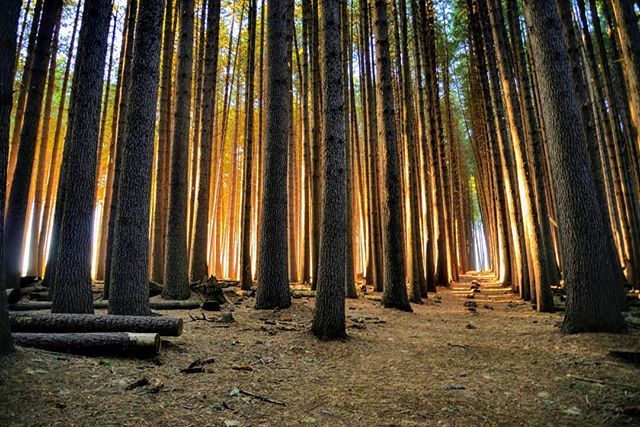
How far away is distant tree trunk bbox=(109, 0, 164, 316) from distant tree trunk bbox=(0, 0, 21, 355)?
1649 millimetres

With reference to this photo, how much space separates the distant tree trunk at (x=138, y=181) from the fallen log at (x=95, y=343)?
1029 mm

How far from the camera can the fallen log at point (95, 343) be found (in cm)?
340

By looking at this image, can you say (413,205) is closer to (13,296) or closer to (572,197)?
(572,197)

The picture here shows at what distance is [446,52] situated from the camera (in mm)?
17453

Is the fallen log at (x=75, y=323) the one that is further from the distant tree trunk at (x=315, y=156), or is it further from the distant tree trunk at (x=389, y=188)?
the distant tree trunk at (x=315, y=156)

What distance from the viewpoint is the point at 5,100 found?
2.89 meters

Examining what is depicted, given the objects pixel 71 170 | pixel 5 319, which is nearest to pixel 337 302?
pixel 5 319

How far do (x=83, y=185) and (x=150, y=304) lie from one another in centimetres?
262

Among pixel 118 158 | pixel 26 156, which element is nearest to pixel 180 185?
pixel 118 158

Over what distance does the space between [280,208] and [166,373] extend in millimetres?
3698

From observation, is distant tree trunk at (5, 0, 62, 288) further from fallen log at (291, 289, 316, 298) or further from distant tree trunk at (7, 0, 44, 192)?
fallen log at (291, 289, 316, 298)

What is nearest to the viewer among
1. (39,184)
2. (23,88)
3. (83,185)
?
(83,185)

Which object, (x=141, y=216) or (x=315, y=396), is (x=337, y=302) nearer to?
(x=315, y=396)

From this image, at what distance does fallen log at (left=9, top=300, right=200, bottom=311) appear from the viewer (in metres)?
5.91
